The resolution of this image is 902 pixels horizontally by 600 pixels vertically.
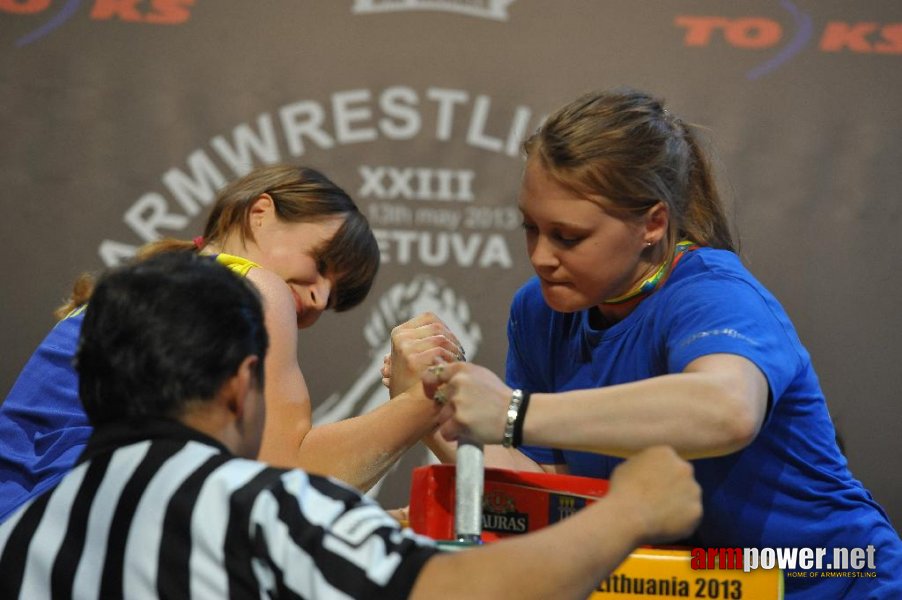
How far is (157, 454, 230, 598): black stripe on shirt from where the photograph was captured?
1018mm

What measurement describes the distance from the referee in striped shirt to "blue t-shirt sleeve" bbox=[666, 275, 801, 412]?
14.5 inches

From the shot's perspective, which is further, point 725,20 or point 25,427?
point 725,20

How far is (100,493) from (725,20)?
8.27 feet

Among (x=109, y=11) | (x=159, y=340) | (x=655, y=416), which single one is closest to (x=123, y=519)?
(x=159, y=340)

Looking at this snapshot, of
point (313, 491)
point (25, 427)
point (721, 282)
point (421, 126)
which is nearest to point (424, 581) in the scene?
point (313, 491)

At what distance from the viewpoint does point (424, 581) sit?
3.24 ft

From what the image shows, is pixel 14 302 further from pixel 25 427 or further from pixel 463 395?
pixel 463 395

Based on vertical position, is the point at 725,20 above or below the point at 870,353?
above

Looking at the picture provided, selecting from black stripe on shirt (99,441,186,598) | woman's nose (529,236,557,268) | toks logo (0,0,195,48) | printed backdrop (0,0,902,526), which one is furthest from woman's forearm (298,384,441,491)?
toks logo (0,0,195,48)

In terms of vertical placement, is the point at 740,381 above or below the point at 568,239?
below

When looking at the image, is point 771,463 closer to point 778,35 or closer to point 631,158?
point 631,158

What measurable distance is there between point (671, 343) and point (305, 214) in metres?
0.83

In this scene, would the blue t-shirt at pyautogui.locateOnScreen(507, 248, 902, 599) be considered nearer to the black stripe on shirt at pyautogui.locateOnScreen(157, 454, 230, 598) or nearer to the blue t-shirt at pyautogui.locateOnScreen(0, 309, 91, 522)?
the black stripe on shirt at pyautogui.locateOnScreen(157, 454, 230, 598)

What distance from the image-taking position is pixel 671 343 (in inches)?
59.6
